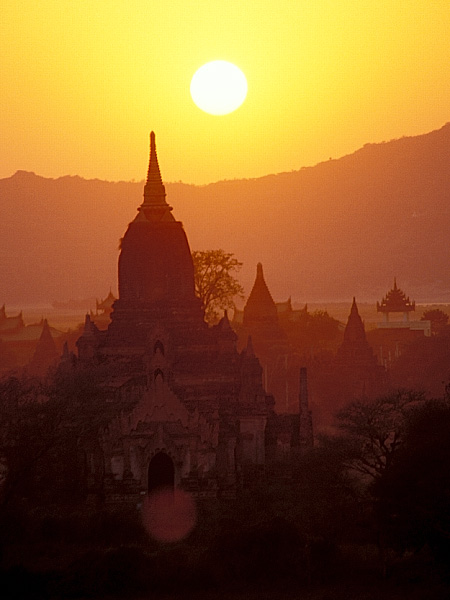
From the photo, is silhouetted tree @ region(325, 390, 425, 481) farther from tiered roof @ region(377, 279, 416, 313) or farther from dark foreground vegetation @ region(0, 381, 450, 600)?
tiered roof @ region(377, 279, 416, 313)

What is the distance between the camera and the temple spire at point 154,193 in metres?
52.1

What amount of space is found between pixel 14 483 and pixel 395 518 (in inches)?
412

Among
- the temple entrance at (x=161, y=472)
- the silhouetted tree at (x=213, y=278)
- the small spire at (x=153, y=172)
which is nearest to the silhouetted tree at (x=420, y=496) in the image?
the temple entrance at (x=161, y=472)

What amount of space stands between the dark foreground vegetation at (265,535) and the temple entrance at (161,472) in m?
1.38

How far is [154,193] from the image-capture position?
5222cm

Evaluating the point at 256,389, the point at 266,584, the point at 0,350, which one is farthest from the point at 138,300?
the point at 0,350

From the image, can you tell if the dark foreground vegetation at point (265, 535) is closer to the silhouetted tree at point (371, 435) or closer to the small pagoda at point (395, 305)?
the silhouetted tree at point (371, 435)

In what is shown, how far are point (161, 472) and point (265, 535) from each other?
797 cm

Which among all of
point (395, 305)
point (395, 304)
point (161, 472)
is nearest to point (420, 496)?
point (161, 472)

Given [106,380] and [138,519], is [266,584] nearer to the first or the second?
[138,519]

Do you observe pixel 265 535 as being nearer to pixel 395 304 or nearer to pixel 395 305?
pixel 395 305

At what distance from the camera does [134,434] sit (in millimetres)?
41906

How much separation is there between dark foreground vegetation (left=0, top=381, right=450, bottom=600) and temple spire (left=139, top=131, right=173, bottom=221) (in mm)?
12895

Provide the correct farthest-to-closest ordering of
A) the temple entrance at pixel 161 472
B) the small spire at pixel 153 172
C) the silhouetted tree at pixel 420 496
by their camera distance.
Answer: the small spire at pixel 153 172 → the temple entrance at pixel 161 472 → the silhouetted tree at pixel 420 496
